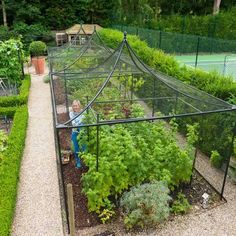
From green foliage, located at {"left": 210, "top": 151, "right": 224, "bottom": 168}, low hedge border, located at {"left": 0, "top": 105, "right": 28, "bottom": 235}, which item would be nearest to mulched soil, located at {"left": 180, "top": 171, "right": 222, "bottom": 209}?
green foliage, located at {"left": 210, "top": 151, "right": 224, "bottom": 168}

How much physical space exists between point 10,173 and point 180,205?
9.83ft

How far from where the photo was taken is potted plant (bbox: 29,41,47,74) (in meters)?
13.2

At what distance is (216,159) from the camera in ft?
16.5

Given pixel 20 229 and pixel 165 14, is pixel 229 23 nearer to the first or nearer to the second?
pixel 165 14

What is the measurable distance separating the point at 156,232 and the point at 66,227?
1317 millimetres

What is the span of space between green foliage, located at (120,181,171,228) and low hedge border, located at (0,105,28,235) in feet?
5.60

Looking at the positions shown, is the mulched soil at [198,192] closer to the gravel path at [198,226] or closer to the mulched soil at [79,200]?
the gravel path at [198,226]

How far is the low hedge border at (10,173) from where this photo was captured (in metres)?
3.82

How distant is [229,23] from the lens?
22.2m

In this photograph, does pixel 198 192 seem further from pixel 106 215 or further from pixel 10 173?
pixel 10 173

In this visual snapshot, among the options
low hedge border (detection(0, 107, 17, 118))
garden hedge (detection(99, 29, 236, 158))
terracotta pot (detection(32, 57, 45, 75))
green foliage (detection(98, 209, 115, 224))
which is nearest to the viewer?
green foliage (detection(98, 209, 115, 224))

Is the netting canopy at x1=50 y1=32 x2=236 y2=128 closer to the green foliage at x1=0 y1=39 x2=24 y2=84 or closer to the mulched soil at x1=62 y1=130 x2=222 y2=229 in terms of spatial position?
the mulched soil at x1=62 y1=130 x2=222 y2=229

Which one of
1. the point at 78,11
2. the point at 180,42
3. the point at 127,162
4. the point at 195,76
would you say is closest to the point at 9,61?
the point at 195,76

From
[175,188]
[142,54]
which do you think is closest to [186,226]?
[175,188]
